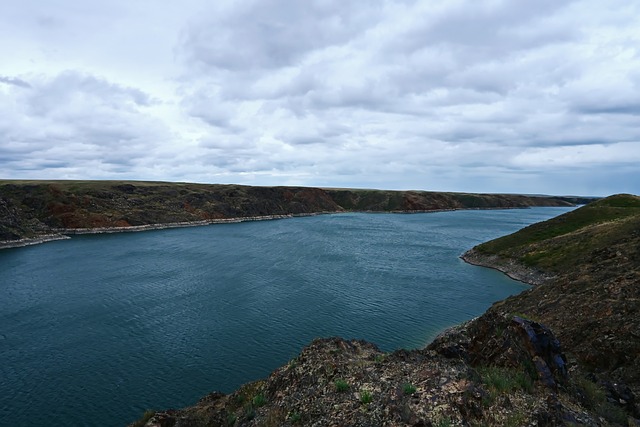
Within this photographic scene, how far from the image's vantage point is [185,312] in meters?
46.9

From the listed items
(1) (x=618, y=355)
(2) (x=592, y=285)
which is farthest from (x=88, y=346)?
(2) (x=592, y=285)

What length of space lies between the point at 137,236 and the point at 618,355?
383 feet

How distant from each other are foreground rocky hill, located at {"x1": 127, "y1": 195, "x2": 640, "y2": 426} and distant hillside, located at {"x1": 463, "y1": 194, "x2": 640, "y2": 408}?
99 mm

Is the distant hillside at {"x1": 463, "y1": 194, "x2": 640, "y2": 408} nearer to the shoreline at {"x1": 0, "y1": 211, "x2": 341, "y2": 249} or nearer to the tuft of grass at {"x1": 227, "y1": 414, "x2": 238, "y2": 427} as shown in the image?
the tuft of grass at {"x1": 227, "y1": 414, "x2": 238, "y2": 427}

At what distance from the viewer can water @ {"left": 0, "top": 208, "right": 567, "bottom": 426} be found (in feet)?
96.3

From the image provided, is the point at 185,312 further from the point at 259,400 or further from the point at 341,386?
the point at 341,386

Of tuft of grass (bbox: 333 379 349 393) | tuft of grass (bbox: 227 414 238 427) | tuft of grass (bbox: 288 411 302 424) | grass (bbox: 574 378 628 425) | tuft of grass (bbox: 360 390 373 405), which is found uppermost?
tuft of grass (bbox: 360 390 373 405)

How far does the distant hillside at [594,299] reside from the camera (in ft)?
73.8

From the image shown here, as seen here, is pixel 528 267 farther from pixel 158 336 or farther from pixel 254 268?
pixel 158 336

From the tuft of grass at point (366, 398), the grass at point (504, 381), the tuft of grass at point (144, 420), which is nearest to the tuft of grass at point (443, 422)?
the grass at point (504, 381)

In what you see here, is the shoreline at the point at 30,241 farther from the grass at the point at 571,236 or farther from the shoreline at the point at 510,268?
the grass at the point at 571,236

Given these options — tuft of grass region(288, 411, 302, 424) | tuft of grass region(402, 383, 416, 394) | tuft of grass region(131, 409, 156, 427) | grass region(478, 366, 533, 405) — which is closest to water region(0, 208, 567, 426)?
tuft of grass region(131, 409, 156, 427)

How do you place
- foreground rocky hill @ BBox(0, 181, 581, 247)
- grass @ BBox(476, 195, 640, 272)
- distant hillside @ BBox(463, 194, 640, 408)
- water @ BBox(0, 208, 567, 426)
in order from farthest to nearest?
1. foreground rocky hill @ BBox(0, 181, 581, 247)
2. grass @ BBox(476, 195, 640, 272)
3. water @ BBox(0, 208, 567, 426)
4. distant hillside @ BBox(463, 194, 640, 408)

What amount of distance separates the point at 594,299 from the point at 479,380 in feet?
69.3
